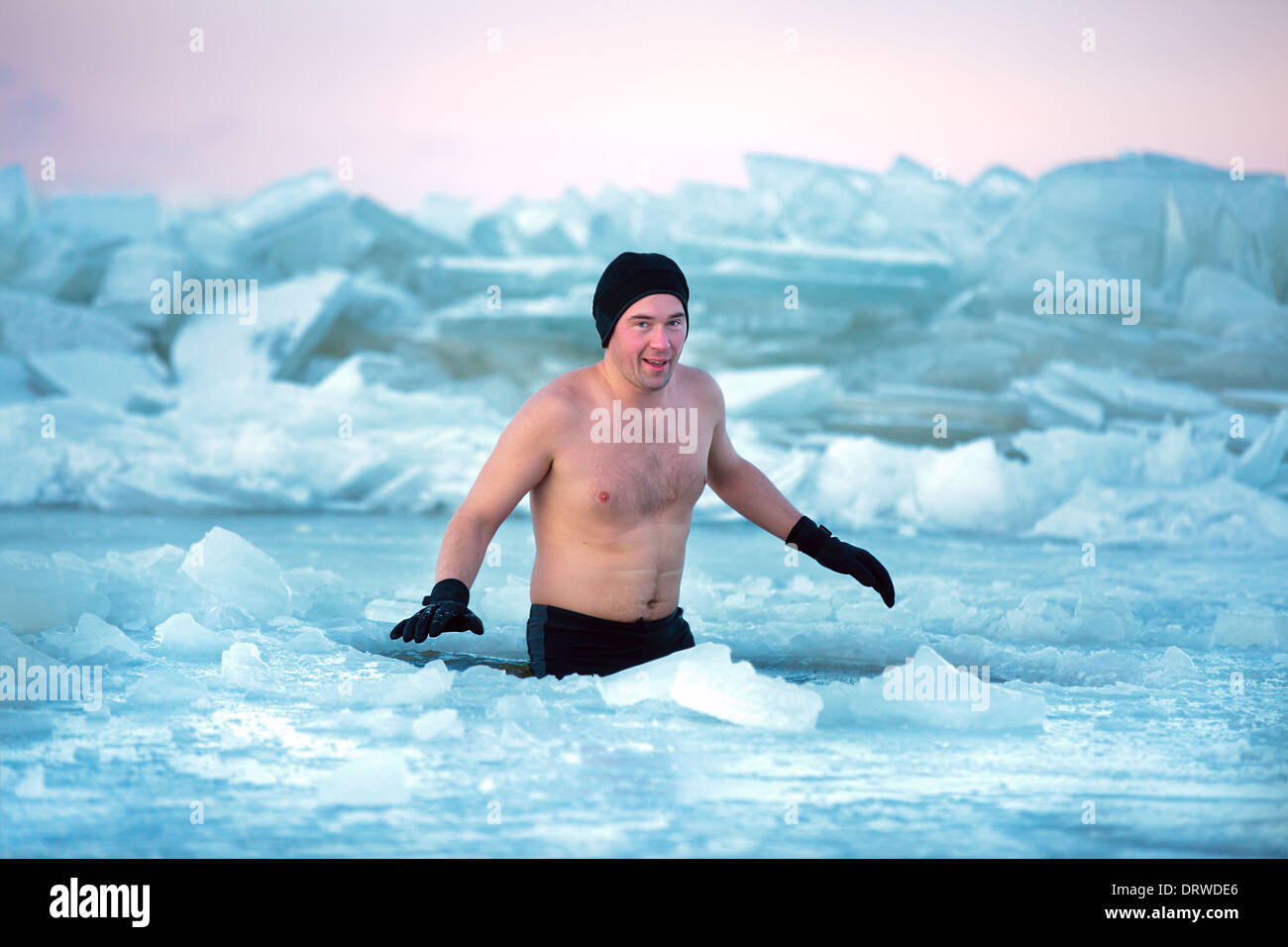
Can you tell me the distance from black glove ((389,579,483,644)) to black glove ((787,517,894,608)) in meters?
0.84

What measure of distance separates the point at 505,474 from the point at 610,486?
220 millimetres

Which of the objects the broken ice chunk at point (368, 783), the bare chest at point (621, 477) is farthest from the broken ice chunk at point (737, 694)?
the broken ice chunk at point (368, 783)

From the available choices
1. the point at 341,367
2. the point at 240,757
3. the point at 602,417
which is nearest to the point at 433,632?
the point at 240,757

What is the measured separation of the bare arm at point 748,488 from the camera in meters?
3.08

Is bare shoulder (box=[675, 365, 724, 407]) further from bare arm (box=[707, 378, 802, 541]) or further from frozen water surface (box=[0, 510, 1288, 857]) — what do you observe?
frozen water surface (box=[0, 510, 1288, 857])

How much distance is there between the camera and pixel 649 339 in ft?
9.07

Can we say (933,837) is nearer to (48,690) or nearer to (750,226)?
(48,690)

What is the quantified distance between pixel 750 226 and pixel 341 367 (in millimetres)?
3245

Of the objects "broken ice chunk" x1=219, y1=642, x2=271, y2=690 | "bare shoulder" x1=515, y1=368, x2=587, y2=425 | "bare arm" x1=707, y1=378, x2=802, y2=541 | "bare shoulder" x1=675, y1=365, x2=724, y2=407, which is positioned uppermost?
"bare shoulder" x1=675, y1=365, x2=724, y2=407

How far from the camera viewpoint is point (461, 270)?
9383 mm

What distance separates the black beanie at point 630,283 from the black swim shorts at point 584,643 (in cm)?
60

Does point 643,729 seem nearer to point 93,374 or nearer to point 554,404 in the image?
point 554,404

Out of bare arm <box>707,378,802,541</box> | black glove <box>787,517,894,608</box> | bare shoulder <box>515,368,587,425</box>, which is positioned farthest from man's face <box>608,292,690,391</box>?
black glove <box>787,517,894,608</box>

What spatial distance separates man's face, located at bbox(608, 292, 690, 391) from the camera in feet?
9.05
